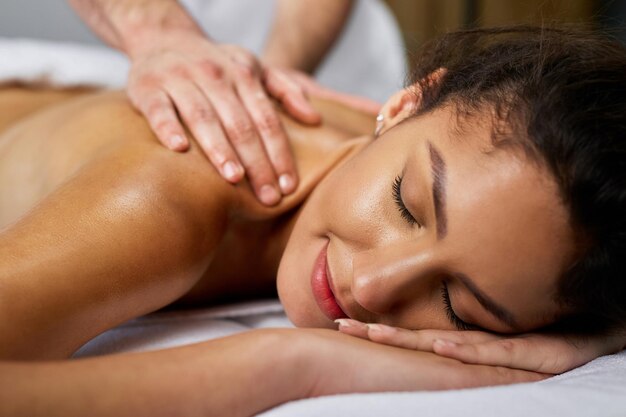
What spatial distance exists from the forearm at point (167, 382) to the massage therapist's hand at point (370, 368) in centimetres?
2

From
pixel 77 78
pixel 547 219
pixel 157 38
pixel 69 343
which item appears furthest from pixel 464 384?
pixel 77 78

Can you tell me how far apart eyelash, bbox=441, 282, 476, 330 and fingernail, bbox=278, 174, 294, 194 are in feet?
1.04

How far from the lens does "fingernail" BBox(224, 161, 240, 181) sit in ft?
3.37

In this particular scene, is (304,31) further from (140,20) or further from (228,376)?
(228,376)

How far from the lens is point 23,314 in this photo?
2.52 feet

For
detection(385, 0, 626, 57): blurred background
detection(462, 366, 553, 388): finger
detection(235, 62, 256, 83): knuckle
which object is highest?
detection(235, 62, 256, 83): knuckle

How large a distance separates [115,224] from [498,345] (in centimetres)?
48

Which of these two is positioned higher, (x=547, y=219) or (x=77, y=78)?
(x=547, y=219)

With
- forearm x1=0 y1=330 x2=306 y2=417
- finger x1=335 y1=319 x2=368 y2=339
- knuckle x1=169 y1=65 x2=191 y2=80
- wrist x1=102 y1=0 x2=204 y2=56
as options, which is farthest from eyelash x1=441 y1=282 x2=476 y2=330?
wrist x1=102 y1=0 x2=204 y2=56

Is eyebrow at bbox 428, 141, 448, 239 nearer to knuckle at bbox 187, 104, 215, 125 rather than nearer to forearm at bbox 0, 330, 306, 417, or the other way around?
forearm at bbox 0, 330, 306, 417

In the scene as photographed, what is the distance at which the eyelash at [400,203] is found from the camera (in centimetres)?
89

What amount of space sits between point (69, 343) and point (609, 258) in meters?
0.62

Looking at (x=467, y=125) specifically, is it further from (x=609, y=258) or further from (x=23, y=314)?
(x=23, y=314)

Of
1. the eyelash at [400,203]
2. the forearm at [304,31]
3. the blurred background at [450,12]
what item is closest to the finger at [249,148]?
the eyelash at [400,203]
